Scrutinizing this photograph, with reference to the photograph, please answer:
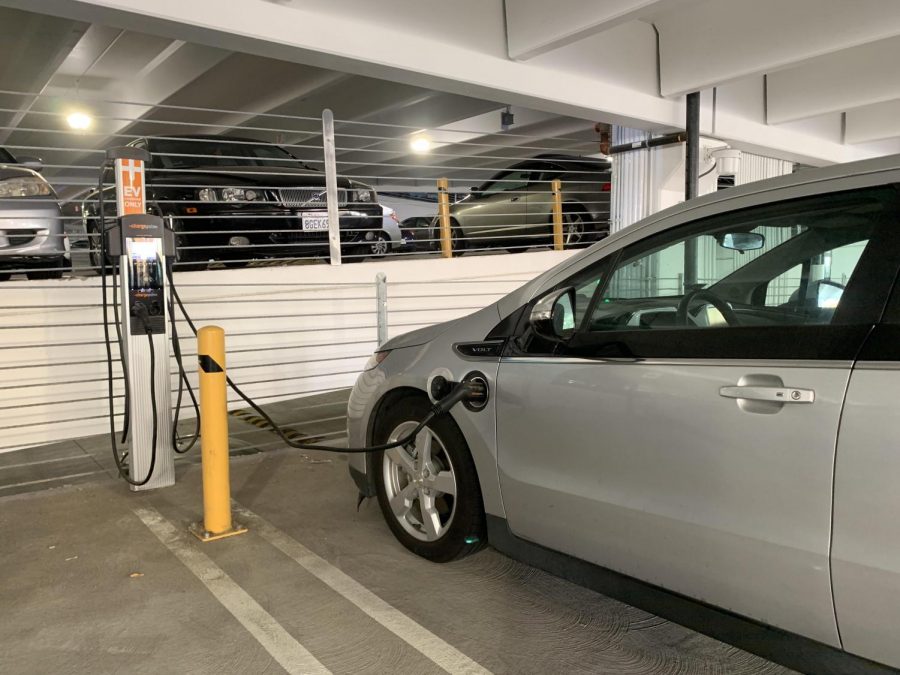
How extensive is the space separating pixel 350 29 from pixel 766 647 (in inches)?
212

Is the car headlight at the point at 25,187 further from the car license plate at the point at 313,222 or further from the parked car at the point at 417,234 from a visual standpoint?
the parked car at the point at 417,234

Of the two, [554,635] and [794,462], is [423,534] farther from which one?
[794,462]

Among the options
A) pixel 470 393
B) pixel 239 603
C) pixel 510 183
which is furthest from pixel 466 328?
pixel 510 183

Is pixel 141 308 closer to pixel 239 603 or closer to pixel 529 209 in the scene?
pixel 239 603

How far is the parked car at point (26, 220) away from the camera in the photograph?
5457 millimetres

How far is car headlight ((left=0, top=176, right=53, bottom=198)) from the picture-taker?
18.1ft

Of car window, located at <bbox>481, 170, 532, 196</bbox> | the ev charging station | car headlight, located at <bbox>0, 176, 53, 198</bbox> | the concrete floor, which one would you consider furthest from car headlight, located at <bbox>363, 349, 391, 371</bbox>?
car window, located at <bbox>481, 170, 532, 196</bbox>

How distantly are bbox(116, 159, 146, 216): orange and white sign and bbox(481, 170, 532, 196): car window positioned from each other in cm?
608

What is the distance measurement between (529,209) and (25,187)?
6.17 metres

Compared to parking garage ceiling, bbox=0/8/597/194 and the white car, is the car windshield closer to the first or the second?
parking garage ceiling, bbox=0/8/597/194

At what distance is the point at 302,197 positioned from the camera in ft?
23.2

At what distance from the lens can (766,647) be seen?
1936 millimetres

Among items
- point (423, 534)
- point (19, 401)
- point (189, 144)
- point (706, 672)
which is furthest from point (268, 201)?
point (706, 672)

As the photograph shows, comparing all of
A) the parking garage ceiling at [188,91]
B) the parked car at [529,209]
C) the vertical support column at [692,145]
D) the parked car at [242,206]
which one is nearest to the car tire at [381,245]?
the parked car at [242,206]
